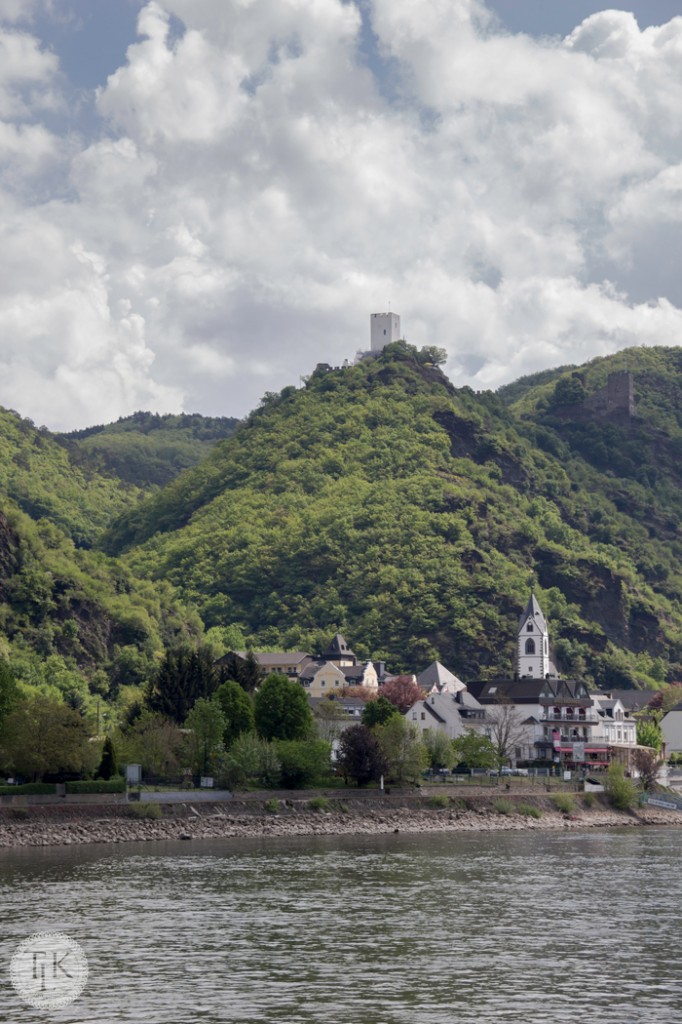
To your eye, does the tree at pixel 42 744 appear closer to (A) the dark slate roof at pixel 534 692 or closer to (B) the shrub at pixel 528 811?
(B) the shrub at pixel 528 811

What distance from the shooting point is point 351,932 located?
5712cm

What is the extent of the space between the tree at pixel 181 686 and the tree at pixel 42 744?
1037 inches

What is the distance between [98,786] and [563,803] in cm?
4184

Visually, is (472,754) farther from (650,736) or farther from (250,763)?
(650,736)

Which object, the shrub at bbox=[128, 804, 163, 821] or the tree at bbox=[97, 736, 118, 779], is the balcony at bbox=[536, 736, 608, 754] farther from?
the shrub at bbox=[128, 804, 163, 821]

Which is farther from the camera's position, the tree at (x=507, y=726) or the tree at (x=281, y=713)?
the tree at (x=507, y=726)

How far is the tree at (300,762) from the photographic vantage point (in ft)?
362

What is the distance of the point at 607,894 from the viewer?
7044 centimetres

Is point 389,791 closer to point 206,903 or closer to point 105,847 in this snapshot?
point 105,847

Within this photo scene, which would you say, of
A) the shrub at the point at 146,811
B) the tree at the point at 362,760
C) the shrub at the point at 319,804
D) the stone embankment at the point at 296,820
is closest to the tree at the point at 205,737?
the stone embankment at the point at 296,820

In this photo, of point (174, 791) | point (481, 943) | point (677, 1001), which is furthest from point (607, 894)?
point (174, 791)

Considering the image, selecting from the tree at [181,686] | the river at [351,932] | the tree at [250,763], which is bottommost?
the river at [351,932]

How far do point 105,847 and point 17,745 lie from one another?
11.9 meters

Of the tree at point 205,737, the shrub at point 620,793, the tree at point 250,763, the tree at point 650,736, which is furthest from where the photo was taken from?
the tree at point 650,736
